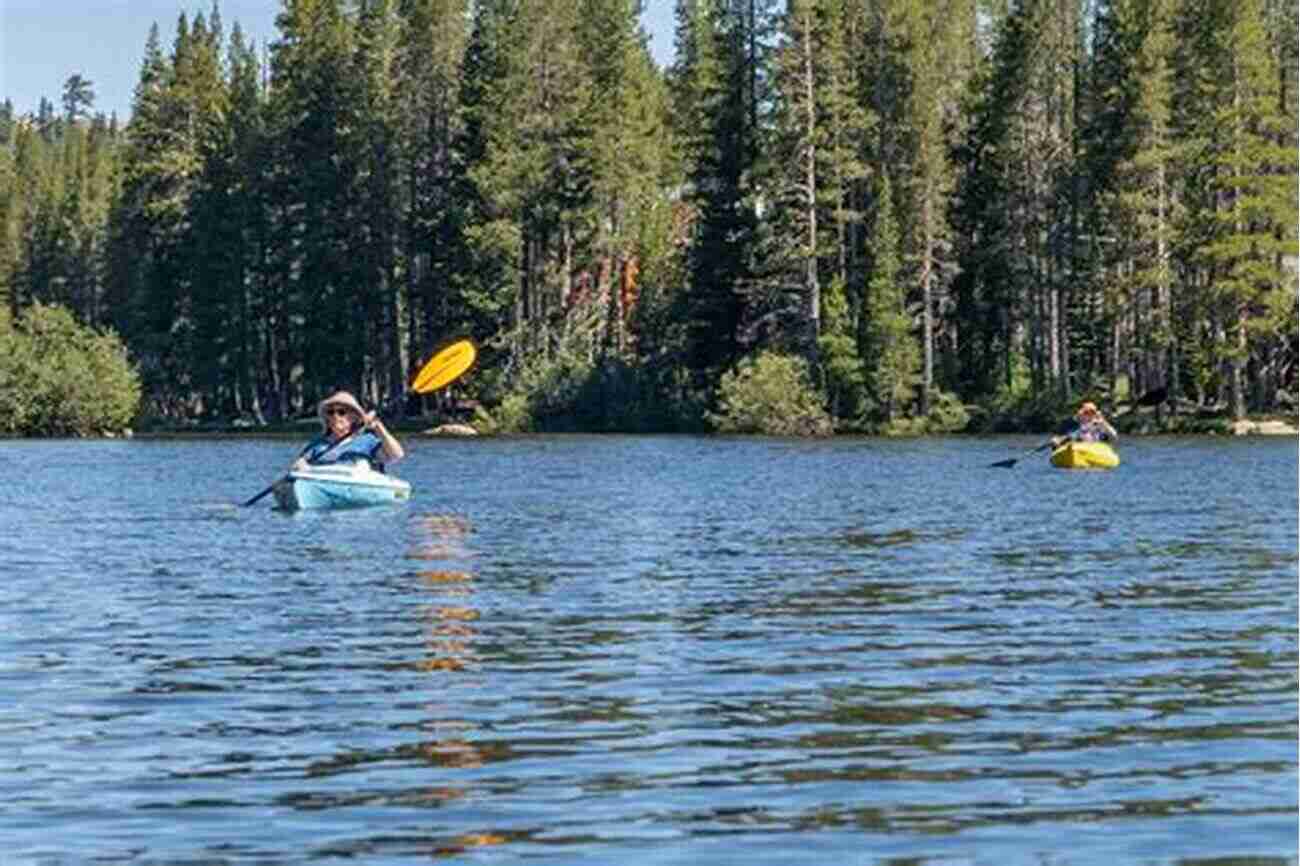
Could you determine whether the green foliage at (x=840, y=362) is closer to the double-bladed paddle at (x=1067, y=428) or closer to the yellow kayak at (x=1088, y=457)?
the double-bladed paddle at (x=1067, y=428)

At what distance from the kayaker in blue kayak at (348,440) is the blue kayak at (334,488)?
1.29 feet

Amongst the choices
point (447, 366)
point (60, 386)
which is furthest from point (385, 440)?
point (60, 386)

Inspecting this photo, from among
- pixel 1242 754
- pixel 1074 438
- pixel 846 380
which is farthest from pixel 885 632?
pixel 846 380

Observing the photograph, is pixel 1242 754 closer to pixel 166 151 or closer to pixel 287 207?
pixel 287 207

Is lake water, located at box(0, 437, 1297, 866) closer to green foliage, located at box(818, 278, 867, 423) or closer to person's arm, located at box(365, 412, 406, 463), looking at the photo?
person's arm, located at box(365, 412, 406, 463)

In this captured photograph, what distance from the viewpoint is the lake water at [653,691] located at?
43.3ft

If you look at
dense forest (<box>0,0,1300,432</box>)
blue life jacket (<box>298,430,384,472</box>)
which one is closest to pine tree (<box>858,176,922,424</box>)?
dense forest (<box>0,0,1300,432</box>)

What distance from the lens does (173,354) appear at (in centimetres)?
11969

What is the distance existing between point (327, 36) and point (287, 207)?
8.24 meters

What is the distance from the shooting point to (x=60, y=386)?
96312mm

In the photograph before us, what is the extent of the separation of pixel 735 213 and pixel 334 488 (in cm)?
5743

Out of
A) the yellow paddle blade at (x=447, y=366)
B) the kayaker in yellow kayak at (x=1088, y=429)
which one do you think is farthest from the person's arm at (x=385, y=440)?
the kayaker in yellow kayak at (x=1088, y=429)

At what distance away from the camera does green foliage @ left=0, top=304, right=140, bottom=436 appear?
95.7m

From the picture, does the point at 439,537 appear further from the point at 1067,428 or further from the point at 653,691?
the point at 1067,428
